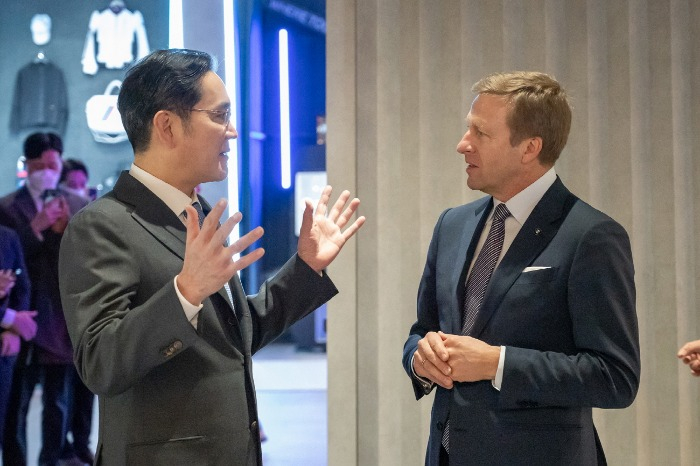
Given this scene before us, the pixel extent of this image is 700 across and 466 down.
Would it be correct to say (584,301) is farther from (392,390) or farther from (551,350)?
(392,390)

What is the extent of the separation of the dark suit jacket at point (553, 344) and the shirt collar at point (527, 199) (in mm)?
47

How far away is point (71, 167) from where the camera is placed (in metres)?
4.10

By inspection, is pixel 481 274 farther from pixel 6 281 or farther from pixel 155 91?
pixel 6 281

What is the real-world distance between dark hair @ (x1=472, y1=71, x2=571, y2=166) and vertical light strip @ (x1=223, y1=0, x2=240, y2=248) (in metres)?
2.05

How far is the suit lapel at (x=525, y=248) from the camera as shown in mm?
1695

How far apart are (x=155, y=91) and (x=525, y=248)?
0.88m

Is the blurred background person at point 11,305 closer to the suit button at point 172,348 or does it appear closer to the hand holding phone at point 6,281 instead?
the hand holding phone at point 6,281

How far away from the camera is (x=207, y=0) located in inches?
150

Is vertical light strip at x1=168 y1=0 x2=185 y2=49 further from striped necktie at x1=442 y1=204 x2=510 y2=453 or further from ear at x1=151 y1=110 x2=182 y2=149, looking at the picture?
striped necktie at x1=442 y1=204 x2=510 y2=453

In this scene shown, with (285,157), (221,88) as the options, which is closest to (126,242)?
(221,88)

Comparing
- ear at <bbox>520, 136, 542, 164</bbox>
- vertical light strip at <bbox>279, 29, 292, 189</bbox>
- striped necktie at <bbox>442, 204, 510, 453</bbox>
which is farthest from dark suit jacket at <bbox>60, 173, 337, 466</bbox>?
vertical light strip at <bbox>279, 29, 292, 189</bbox>

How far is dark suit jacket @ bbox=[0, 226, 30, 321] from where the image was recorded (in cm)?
383

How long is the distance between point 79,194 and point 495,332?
3.00m

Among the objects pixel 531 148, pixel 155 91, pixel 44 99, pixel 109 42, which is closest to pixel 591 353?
pixel 531 148
